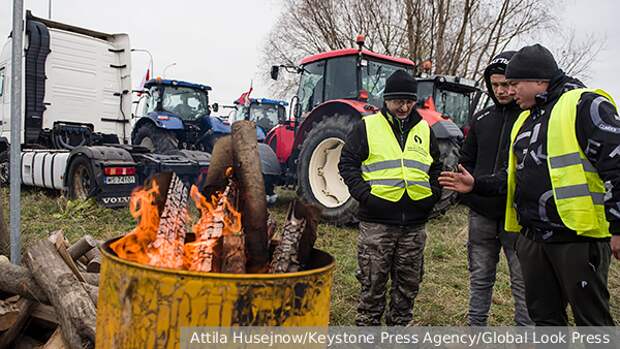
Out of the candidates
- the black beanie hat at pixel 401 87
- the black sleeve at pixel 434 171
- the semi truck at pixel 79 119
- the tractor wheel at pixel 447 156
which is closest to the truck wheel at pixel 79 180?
the semi truck at pixel 79 119

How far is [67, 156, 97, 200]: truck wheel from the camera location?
7309mm

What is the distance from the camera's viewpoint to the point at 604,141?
2.08 metres

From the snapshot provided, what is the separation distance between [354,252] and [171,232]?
356 cm

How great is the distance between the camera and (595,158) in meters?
2.12

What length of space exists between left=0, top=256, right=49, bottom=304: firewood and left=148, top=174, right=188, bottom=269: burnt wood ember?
110 cm

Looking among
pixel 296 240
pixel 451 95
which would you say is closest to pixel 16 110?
pixel 296 240

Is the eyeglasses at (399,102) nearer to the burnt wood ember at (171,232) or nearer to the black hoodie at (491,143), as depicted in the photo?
the black hoodie at (491,143)

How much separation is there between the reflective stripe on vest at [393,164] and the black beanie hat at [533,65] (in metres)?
0.85

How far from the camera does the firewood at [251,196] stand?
1986 mm

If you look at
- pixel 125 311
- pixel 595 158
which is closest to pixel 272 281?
pixel 125 311

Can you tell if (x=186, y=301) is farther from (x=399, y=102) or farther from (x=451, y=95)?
(x=451, y=95)

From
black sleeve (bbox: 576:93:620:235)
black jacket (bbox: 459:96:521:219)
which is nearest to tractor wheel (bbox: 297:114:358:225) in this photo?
black jacket (bbox: 459:96:521:219)

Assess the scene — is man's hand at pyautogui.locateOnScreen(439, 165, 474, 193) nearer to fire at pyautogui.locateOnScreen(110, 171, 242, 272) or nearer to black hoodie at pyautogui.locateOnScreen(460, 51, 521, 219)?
black hoodie at pyautogui.locateOnScreen(460, 51, 521, 219)

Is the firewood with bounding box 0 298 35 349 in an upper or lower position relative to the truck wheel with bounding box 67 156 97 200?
lower
